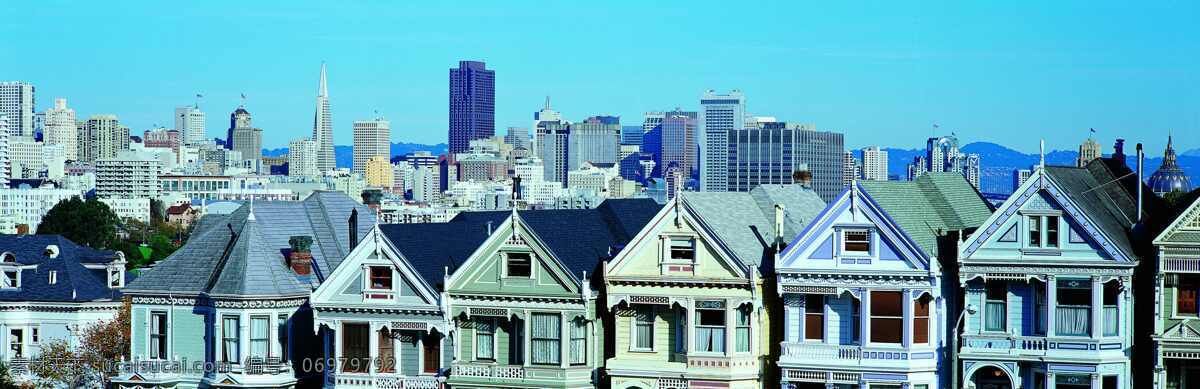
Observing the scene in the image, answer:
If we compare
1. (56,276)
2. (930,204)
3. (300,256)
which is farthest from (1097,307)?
(56,276)

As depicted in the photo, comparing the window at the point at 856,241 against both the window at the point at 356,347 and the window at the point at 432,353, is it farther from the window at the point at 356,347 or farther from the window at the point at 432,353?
the window at the point at 356,347

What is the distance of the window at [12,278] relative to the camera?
6531 centimetres

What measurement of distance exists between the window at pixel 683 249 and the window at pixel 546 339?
3.14 metres

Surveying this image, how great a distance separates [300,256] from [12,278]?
15391 millimetres

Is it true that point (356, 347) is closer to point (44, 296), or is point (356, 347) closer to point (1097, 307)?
point (1097, 307)

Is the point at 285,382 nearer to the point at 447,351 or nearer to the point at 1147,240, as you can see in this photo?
the point at 447,351

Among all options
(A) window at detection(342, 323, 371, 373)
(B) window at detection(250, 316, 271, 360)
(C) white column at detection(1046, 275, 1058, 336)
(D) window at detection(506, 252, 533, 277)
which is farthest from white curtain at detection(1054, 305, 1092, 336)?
(B) window at detection(250, 316, 271, 360)

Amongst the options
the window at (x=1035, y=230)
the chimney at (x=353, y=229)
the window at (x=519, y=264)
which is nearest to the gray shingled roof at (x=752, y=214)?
the window at (x=519, y=264)

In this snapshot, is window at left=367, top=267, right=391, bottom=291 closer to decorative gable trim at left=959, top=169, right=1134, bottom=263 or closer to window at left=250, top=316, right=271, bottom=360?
window at left=250, top=316, right=271, bottom=360

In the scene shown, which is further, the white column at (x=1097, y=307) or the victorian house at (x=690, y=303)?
the victorian house at (x=690, y=303)

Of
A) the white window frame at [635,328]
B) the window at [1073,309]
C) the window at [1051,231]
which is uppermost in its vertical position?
the window at [1051,231]

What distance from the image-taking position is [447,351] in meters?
50.5

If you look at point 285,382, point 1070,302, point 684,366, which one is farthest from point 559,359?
point 1070,302

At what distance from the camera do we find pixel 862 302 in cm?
4631
